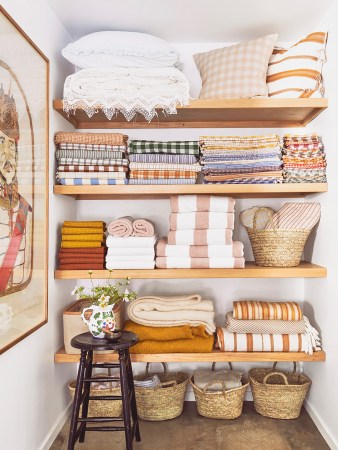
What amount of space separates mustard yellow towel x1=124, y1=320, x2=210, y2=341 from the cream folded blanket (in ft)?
0.07

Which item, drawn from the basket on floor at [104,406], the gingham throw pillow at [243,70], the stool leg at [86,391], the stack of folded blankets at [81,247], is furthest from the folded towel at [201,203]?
the basket on floor at [104,406]

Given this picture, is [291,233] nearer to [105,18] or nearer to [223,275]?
[223,275]

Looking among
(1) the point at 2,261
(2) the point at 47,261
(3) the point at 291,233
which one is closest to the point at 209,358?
(3) the point at 291,233

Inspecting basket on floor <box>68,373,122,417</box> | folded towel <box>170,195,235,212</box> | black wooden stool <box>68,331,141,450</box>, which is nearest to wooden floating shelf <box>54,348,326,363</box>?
black wooden stool <box>68,331,141,450</box>

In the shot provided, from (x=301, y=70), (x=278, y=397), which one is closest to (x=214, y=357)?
(x=278, y=397)

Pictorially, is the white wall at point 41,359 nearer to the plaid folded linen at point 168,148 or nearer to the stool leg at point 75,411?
the stool leg at point 75,411

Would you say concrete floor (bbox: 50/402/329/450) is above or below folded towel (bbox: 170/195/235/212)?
below

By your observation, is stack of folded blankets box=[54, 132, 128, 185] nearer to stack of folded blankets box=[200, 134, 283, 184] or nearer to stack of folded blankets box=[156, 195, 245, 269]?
stack of folded blankets box=[156, 195, 245, 269]

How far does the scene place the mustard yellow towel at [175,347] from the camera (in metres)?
2.56

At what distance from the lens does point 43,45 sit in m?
2.35

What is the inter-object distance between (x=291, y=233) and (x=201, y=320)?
2.34 feet

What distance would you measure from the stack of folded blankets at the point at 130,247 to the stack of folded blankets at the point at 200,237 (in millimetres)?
62

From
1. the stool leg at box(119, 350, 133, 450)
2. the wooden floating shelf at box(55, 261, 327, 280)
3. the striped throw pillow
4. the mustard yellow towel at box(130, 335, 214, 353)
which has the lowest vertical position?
the stool leg at box(119, 350, 133, 450)

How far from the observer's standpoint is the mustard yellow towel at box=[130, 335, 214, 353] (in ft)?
8.41
